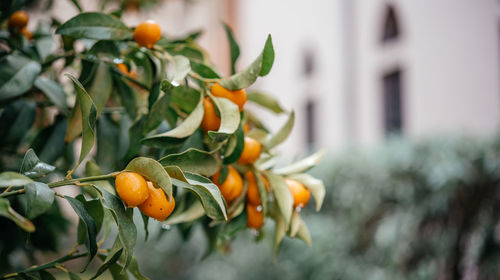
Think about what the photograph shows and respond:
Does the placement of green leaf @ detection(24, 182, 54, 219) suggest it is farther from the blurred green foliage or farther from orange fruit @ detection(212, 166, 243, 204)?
the blurred green foliage

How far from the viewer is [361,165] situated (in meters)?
2.91

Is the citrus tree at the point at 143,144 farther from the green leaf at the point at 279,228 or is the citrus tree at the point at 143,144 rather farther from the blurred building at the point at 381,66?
the blurred building at the point at 381,66

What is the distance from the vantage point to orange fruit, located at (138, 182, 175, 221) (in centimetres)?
46

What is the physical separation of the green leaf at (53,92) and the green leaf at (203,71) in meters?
0.26

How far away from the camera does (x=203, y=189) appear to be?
45 cm

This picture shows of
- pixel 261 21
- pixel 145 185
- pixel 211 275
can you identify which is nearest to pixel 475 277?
pixel 211 275

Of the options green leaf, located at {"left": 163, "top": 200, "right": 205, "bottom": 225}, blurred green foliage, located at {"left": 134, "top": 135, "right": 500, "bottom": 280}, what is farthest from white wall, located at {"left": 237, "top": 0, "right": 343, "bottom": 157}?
green leaf, located at {"left": 163, "top": 200, "right": 205, "bottom": 225}

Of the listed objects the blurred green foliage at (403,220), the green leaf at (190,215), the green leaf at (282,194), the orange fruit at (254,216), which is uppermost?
the green leaf at (282,194)

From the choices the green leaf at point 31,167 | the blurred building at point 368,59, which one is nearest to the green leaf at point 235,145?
the green leaf at point 31,167

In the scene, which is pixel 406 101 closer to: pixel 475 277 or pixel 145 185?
pixel 475 277

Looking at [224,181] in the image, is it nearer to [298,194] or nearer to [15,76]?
[298,194]

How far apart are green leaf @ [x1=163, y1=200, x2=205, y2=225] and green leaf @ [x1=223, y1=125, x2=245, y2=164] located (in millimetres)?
104

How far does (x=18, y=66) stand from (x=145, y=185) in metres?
0.37

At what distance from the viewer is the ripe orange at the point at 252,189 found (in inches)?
25.6
